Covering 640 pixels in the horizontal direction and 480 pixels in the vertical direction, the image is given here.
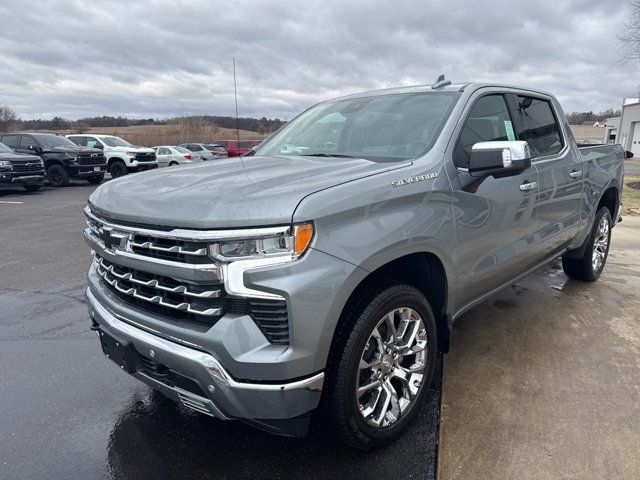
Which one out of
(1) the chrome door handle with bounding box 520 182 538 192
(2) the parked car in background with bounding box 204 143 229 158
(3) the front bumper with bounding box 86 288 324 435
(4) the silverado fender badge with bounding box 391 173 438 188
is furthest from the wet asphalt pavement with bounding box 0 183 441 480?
(2) the parked car in background with bounding box 204 143 229 158

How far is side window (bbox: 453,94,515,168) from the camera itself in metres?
2.82

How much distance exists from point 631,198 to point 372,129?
12293 millimetres

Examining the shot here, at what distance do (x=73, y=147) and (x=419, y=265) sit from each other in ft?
54.9

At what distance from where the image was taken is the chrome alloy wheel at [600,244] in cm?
489

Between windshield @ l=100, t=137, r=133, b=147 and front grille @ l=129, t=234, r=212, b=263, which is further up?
front grille @ l=129, t=234, r=212, b=263

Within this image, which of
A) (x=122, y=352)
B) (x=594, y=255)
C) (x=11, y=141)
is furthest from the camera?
(x=11, y=141)

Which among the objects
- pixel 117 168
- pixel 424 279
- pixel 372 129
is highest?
pixel 372 129

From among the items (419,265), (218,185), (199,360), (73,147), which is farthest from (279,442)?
(73,147)

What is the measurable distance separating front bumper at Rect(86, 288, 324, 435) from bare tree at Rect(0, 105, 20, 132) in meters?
55.1

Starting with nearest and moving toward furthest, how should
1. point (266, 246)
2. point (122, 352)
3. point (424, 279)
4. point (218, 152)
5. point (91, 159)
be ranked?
point (266, 246) → point (122, 352) → point (424, 279) → point (91, 159) → point (218, 152)

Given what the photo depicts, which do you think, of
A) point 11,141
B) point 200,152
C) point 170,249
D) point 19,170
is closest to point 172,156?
point 200,152

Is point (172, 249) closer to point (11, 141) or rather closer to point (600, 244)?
point (600, 244)

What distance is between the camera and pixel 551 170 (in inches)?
143

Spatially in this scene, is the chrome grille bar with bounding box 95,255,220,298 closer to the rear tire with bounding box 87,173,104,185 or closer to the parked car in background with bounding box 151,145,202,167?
the rear tire with bounding box 87,173,104,185
